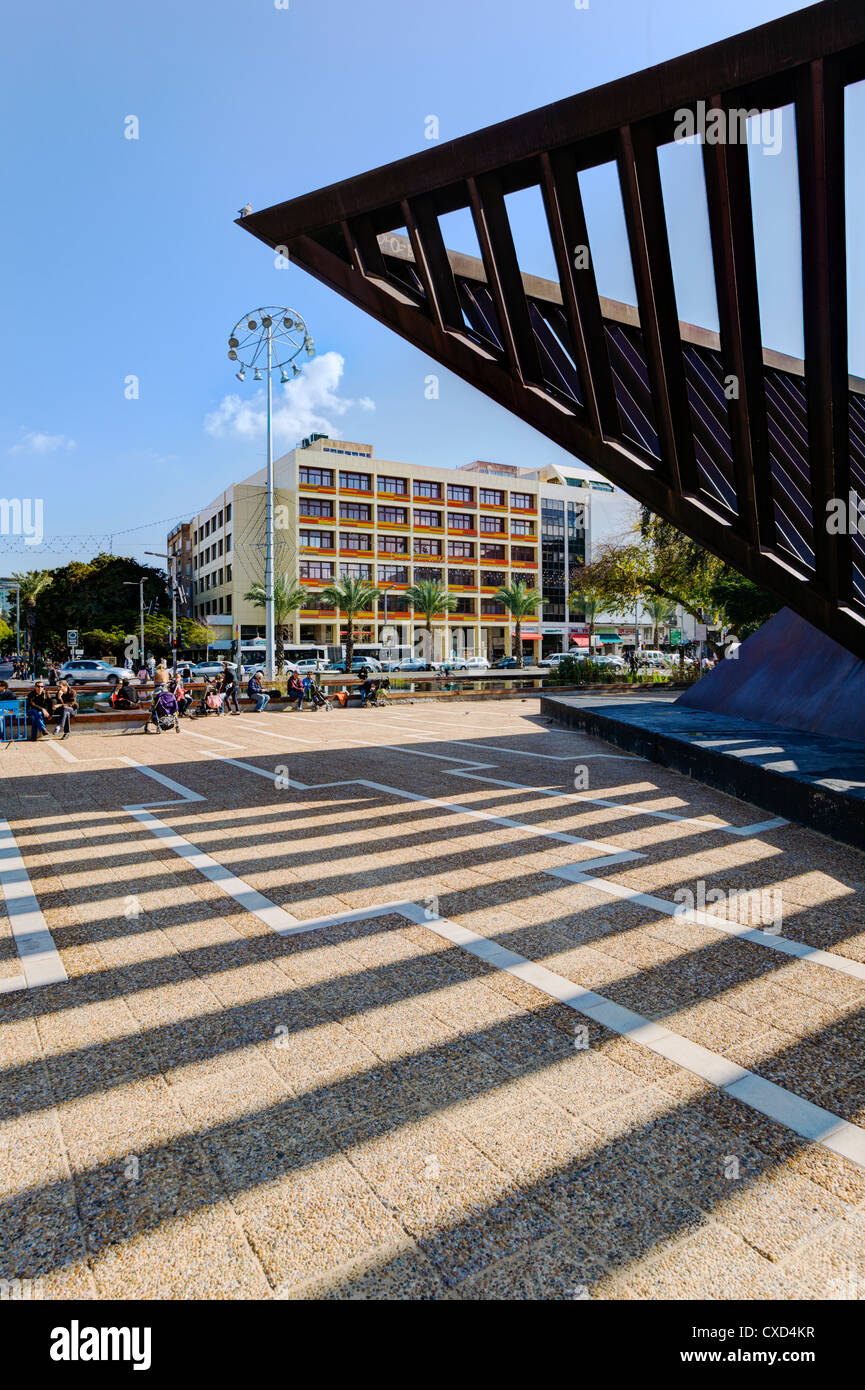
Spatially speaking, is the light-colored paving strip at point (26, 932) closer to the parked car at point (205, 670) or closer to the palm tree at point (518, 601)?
the parked car at point (205, 670)

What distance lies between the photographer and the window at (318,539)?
63094mm

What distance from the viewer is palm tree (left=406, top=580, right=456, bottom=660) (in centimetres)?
6525

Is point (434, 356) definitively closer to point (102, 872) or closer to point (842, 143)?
point (842, 143)

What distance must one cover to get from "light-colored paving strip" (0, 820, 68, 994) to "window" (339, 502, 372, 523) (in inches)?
2387

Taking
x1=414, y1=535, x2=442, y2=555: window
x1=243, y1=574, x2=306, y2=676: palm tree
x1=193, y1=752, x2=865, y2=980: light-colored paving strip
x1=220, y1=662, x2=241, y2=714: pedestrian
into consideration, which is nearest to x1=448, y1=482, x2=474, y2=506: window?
x1=414, y1=535, x2=442, y2=555: window

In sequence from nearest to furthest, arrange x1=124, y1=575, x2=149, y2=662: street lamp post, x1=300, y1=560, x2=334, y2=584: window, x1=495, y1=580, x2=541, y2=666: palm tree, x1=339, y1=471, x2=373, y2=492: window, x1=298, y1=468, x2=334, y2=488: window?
1. x1=124, y1=575, x2=149, y2=662: street lamp post
2. x1=298, y1=468, x2=334, y2=488: window
3. x1=300, y1=560, x2=334, y2=584: window
4. x1=339, y1=471, x2=373, y2=492: window
5. x1=495, y1=580, x2=541, y2=666: palm tree

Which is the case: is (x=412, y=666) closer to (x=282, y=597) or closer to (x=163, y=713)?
(x=282, y=597)

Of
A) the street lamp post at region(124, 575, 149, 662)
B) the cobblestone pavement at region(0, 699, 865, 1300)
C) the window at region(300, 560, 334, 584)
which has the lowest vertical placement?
the cobblestone pavement at region(0, 699, 865, 1300)

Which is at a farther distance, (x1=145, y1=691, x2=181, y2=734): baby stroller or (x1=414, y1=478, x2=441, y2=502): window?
(x1=414, y1=478, x2=441, y2=502): window

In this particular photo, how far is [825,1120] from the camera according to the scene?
307cm

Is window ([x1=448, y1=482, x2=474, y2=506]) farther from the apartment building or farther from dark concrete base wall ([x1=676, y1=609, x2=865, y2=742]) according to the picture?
dark concrete base wall ([x1=676, y1=609, x2=865, y2=742])

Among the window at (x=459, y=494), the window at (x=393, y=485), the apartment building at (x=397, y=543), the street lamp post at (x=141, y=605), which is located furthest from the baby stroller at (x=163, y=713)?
the window at (x=459, y=494)

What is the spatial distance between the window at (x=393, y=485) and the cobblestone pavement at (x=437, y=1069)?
63146 millimetres
